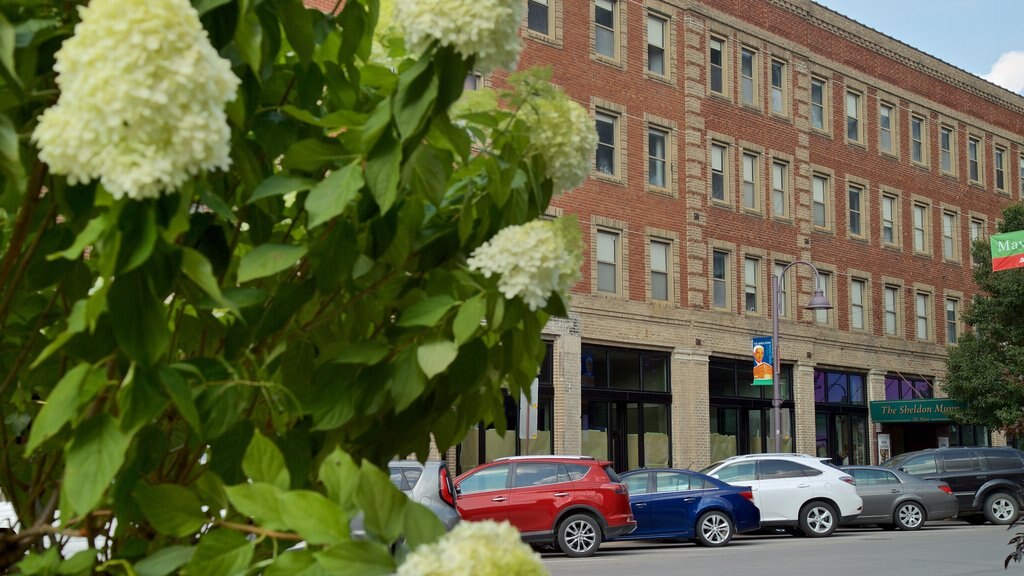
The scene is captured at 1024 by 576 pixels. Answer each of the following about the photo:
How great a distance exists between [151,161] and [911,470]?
105 ft

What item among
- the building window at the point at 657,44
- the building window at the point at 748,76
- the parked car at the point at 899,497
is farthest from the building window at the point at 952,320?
the building window at the point at 657,44

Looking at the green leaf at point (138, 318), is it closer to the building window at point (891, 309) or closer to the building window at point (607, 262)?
the building window at point (607, 262)

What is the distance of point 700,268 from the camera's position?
34906mm

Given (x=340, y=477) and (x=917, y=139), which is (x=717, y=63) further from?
(x=340, y=477)

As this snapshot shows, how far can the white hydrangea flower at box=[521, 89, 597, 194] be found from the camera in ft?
7.25

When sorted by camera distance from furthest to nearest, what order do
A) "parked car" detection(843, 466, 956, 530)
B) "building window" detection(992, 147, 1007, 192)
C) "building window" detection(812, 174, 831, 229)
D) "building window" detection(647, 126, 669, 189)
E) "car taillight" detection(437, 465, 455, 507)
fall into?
1. "building window" detection(992, 147, 1007, 192)
2. "building window" detection(812, 174, 831, 229)
3. "building window" detection(647, 126, 669, 189)
4. "parked car" detection(843, 466, 956, 530)
5. "car taillight" detection(437, 465, 455, 507)

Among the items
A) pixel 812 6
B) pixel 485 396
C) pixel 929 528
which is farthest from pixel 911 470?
pixel 485 396

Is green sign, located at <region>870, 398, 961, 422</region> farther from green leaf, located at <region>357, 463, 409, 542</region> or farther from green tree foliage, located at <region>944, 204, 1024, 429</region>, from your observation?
green leaf, located at <region>357, 463, 409, 542</region>

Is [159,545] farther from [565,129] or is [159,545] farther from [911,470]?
[911,470]

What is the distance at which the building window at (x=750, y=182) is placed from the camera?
121ft

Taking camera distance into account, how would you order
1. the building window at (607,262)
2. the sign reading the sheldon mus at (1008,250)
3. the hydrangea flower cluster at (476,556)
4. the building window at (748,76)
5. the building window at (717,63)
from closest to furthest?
1. the hydrangea flower cluster at (476,556)
2. the sign reading the sheldon mus at (1008,250)
3. the building window at (607,262)
4. the building window at (717,63)
5. the building window at (748,76)

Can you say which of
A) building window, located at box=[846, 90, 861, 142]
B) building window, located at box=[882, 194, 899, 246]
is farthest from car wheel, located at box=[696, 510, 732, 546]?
building window, located at box=[882, 194, 899, 246]

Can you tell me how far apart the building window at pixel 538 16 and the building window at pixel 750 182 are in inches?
332

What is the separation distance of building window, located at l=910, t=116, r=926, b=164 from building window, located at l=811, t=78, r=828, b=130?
17.9 feet
